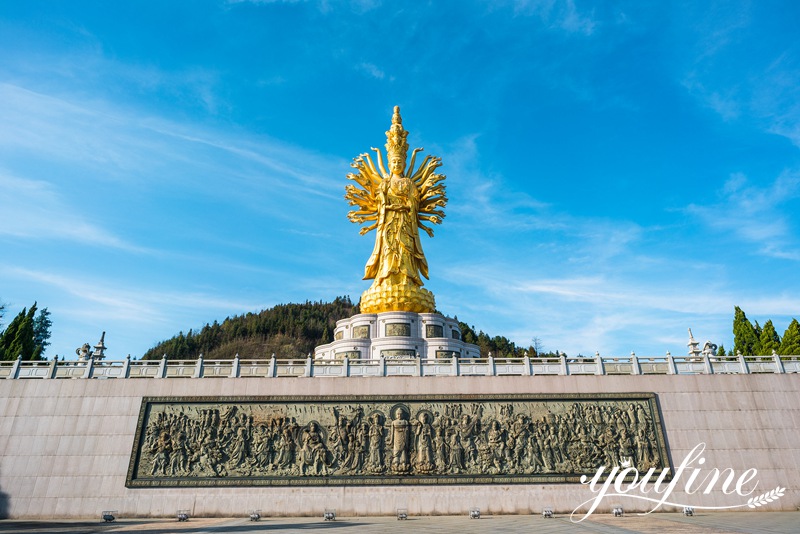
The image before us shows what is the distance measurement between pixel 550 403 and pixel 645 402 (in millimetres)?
3095

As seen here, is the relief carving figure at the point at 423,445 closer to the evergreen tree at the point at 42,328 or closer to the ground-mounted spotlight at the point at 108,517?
the ground-mounted spotlight at the point at 108,517

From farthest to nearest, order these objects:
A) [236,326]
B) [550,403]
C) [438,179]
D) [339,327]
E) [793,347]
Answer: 1. [236,326]
2. [793,347]
3. [438,179]
4. [339,327]
5. [550,403]

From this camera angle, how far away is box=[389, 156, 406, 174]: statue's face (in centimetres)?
2575

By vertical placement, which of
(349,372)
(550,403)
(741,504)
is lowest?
(741,504)

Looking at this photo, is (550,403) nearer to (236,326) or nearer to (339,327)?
(339,327)

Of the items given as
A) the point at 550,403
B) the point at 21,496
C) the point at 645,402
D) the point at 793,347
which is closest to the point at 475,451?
the point at 550,403

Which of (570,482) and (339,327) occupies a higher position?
(339,327)

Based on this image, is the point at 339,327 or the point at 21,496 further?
the point at 339,327

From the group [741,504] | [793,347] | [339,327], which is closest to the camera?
[741,504]

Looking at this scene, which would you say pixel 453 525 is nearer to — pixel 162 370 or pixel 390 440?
pixel 390 440

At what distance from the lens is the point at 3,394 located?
1580 centimetres

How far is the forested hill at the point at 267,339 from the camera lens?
5341 cm

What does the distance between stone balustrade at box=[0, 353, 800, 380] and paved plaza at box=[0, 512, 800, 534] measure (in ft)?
14.1

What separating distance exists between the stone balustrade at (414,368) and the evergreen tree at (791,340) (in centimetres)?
1589
